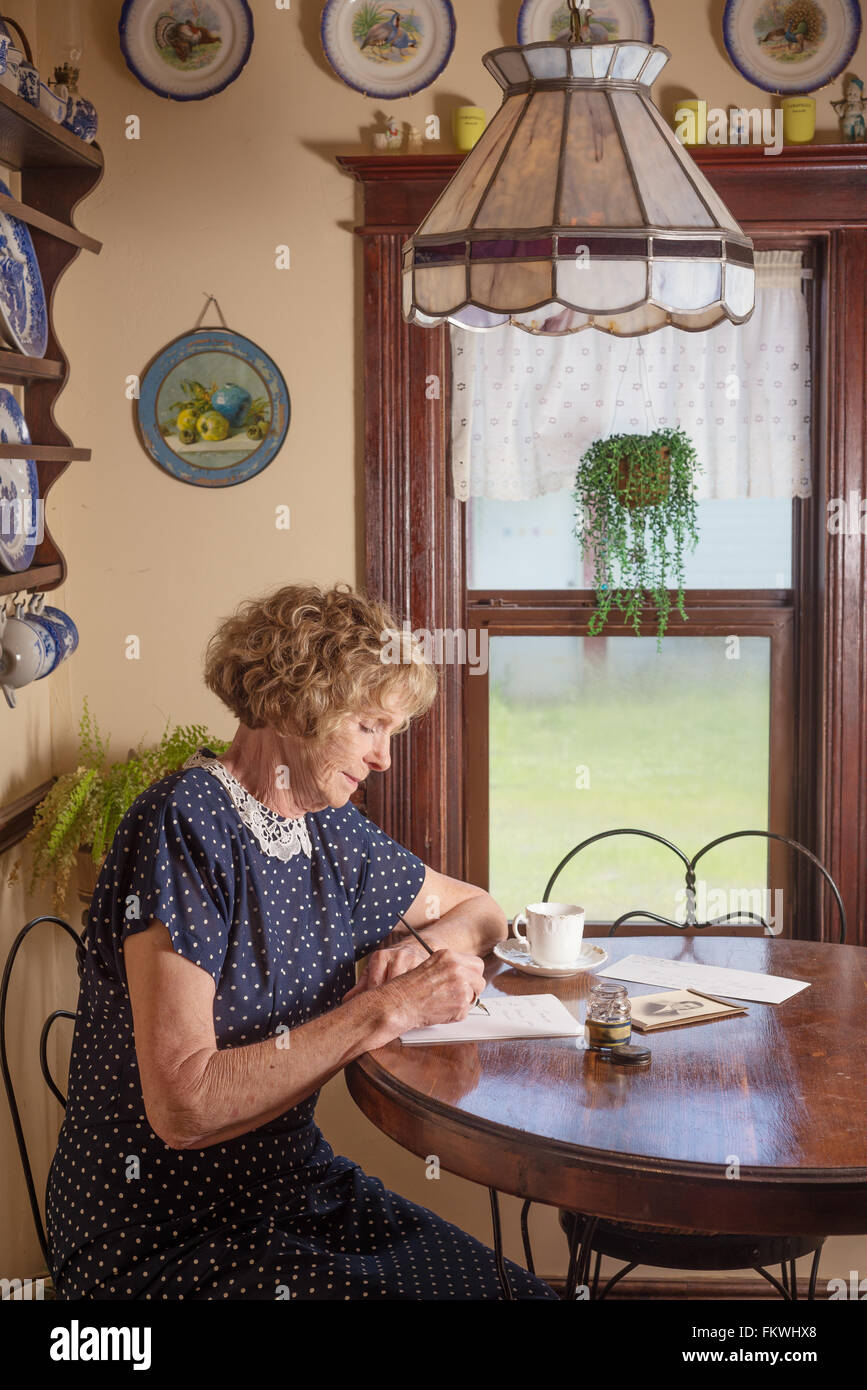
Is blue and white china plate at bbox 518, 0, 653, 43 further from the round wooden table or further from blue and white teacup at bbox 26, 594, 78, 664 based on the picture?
the round wooden table

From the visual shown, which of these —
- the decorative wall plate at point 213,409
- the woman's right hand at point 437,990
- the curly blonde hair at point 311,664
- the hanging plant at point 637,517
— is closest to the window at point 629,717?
the hanging plant at point 637,517

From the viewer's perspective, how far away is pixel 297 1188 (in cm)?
182

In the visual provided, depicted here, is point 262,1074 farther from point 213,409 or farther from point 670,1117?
point 213,409

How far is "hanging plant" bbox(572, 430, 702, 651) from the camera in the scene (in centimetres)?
298

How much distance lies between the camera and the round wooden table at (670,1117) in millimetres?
1442

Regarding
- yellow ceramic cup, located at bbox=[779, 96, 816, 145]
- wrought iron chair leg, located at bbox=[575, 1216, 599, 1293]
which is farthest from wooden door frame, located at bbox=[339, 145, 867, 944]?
wrought iron chair leg, located at bbox=[575, 1216, 599, 1293]

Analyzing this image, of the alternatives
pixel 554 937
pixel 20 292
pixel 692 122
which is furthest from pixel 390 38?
pixel 554 937

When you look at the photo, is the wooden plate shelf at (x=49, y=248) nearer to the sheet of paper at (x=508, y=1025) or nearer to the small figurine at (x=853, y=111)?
the sheet of paper at (x=508, y=1025)

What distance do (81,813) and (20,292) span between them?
1074 millimetres

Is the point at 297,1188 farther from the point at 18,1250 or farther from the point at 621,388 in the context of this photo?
the point at 621,388

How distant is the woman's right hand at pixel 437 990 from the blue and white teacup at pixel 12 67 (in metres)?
1.66

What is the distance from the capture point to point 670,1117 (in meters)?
1.58

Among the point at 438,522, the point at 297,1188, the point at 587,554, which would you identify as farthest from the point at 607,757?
the point at 297,1188

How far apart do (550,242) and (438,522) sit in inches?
60.8
